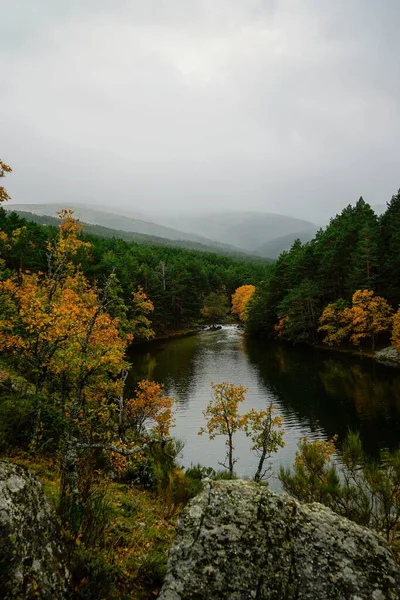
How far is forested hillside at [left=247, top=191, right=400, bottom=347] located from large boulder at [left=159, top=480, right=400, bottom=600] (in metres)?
54.0

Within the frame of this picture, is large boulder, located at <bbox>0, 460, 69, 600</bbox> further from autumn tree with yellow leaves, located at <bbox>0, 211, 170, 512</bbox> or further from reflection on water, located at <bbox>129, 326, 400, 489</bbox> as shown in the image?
reflection on water, located at <bbox>129, 326, 400, 489</bbox>

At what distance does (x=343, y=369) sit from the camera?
48.5 metres

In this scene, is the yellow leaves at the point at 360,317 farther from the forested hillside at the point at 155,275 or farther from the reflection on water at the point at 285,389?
the forested hillside at the point at 155,275

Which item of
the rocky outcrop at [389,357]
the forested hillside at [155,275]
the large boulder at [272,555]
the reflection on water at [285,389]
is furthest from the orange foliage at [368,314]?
the large boulder at [272,555]

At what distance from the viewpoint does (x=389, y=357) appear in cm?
4984

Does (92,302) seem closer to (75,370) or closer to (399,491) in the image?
(75,370)

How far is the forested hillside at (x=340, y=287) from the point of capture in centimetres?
5603

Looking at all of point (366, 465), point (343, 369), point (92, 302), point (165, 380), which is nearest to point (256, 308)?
point (343, 369)

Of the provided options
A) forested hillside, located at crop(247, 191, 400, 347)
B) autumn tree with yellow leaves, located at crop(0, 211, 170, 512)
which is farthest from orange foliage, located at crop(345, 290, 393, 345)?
autumn tree with yellow leaves, located at crop(0, 211, 170, 512)

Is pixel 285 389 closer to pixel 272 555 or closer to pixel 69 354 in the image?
pixel 69 354

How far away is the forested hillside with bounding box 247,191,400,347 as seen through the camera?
56031mm

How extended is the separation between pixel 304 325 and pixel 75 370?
59.3 metres

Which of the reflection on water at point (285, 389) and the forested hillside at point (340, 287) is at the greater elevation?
the forested hillside at point (340, 287)

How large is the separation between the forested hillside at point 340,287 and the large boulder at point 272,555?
177ft
